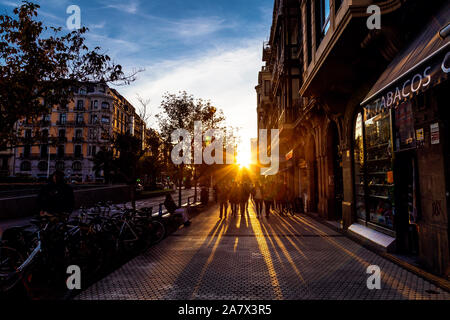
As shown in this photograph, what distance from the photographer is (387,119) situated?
7.57 metres

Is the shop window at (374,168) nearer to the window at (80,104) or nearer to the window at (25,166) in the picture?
the window at (80,104)

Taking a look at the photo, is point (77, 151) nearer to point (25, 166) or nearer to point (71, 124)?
point (71, 124)

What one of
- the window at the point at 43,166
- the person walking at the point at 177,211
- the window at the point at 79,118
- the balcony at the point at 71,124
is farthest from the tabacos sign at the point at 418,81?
the window at the point at 43,166

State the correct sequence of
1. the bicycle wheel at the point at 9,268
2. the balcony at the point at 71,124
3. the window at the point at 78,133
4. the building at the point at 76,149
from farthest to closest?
the balcony at the point at 71,124, the window at the point at 78,133, the building at the point at 76,149, the bicycle wheel at the point at 9,268

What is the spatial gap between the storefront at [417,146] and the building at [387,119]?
0.06 ft

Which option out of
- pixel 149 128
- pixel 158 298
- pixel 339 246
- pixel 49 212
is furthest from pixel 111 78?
pixel 149 128

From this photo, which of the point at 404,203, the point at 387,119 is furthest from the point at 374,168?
the point at 404,203

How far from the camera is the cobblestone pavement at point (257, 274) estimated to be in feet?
14.1

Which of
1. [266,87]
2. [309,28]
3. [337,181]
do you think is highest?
[266,87]

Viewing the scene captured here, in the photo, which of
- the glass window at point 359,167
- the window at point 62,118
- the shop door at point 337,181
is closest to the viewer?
the glass window at point 359,167

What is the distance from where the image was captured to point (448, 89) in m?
5.18

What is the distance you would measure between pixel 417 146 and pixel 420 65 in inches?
81.5
